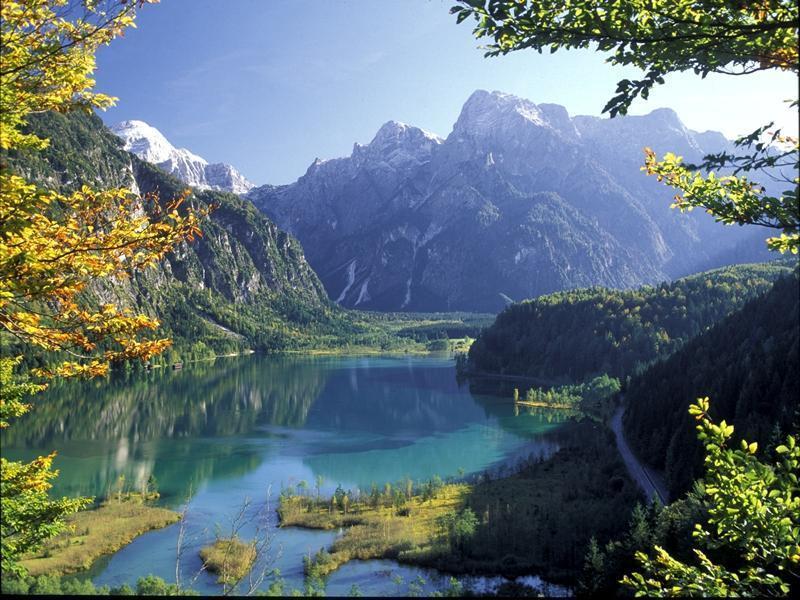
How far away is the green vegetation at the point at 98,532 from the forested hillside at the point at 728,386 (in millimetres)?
43837

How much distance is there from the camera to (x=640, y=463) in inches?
2485

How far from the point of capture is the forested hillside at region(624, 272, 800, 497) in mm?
52781

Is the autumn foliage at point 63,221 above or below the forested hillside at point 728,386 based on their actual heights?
above

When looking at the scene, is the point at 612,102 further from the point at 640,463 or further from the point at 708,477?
the point at 640,463

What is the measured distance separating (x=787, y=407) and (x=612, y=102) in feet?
185

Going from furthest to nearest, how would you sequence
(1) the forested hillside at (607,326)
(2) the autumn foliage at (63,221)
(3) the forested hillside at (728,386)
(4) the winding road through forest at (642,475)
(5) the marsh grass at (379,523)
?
(1) the forested hillside at (607,326) → (3) the forested hillside at (728,386) → (4) the winding road through forest at (642,475) → (5) the marsh grass at (379,523) → (2) the autumn foliage at (63,221)

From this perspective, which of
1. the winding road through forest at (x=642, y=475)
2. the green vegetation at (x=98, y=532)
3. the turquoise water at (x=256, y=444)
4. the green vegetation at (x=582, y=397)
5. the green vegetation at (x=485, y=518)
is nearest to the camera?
the green vegetation at (x=98, y=532)

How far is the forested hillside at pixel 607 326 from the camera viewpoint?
139 m

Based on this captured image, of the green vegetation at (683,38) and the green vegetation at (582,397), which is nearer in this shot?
the green vegetation at (683,38)

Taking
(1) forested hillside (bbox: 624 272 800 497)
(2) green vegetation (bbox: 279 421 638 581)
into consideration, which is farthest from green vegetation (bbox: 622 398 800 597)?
(1) forested hillside (bbox: 624 272 800 497)

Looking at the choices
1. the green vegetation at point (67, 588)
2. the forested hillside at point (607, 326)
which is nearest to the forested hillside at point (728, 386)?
the forested hillside at point (607, 326)

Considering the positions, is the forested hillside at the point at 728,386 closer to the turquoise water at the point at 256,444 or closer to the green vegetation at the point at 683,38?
the turquoise water at the point at 256,444

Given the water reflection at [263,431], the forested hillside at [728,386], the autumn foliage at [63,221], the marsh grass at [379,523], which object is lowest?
the water reflection at [263,431]

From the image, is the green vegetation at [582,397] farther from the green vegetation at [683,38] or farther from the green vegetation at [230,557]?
the green vegetation at [683,38]
